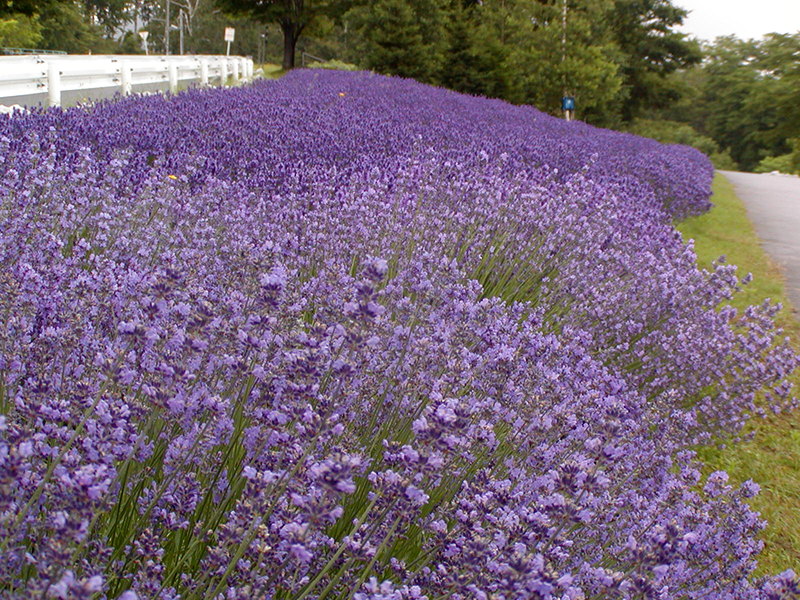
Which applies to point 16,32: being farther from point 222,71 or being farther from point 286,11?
point 222,71

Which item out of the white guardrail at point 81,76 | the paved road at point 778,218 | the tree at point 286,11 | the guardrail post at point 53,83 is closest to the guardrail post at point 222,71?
the white guardrail at point 81,76

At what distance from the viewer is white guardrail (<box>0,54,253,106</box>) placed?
814cm

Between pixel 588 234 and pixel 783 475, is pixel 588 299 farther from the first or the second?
pixel 783 475

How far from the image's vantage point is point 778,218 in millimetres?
13266

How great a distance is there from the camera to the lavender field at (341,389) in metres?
1.23

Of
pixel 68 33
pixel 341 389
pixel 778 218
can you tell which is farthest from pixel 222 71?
pixel 68 33

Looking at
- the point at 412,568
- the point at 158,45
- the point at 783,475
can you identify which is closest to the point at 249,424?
the point at 412,568

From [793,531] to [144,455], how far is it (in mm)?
2896

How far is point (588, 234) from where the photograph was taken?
490 centimetres

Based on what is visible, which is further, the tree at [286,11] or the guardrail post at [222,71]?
the tree at [286,11]

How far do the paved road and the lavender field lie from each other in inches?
150

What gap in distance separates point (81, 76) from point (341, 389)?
32.9 feet

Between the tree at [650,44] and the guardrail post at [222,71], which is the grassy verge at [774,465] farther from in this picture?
the tree at [650,44]

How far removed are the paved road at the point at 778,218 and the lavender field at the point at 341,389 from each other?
Result: 381 centimetres
